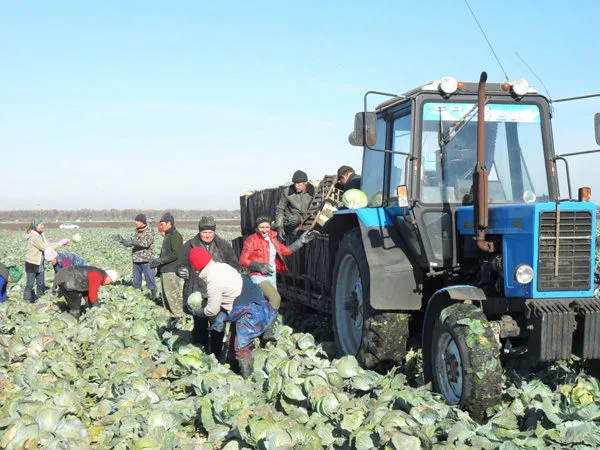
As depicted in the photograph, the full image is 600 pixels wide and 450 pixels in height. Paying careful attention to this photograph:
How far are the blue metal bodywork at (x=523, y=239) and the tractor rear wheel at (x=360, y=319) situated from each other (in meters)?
1.11

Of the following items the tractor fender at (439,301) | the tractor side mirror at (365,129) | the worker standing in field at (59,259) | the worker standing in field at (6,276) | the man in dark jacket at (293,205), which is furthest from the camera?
the worker standing in field at (59,259)

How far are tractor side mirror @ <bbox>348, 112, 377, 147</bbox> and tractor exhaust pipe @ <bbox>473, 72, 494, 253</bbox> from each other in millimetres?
773

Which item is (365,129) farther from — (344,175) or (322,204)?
(322,204)

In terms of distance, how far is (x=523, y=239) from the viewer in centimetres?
475

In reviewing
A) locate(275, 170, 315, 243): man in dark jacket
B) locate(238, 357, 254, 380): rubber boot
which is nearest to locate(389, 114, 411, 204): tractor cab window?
locate(238, 357, 254, 380): rubber boot

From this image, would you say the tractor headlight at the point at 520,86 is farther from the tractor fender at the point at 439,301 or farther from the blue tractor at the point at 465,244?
the tractor fender at the point at 439,301

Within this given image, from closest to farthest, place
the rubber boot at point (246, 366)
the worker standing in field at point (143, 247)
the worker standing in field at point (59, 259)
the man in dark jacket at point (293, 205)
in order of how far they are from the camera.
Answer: the rubber boot at point (246, 366), the man in dark jacket at point (293, 205), the worker standing in field at point (59, 259), the worker standing in field at point (143, 247)

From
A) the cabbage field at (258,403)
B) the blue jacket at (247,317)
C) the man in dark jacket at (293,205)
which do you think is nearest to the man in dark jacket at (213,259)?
the cabbage field at (258,403)

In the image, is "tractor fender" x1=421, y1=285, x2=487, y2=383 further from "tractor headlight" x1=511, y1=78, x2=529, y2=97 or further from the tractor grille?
"tractor headlight" x1=511, y1=78, x2=529, y2=97

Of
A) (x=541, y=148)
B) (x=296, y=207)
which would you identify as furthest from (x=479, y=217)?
(x=296, y=207)

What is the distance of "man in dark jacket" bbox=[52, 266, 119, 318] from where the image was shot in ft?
31.0

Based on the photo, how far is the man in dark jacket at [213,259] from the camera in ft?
23.4

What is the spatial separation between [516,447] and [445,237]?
7.04 ft

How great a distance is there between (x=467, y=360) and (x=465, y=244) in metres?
1.22
